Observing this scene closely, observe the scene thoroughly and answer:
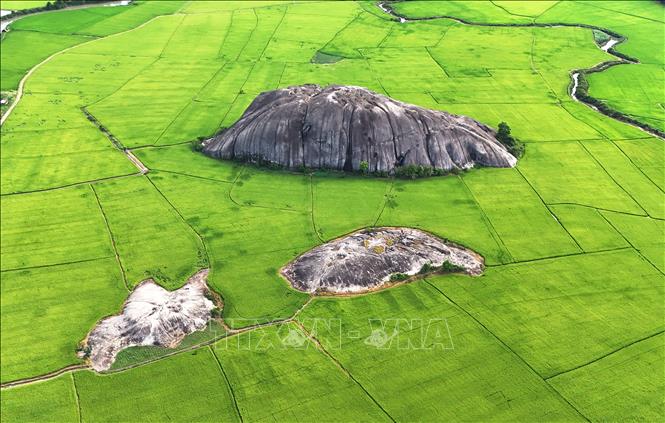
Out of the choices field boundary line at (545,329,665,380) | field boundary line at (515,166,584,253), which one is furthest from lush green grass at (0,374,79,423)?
field boundary line at (515,166,584,253)

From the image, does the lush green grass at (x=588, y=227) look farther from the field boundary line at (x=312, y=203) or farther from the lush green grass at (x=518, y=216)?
the field boundary line at (x=312, y=203)

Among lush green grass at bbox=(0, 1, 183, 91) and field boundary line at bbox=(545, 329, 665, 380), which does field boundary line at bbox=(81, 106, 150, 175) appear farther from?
field boundary line at bbox=(545, 329, 665, 380)

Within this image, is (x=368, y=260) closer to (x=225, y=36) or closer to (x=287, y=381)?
(x=287, y=381)

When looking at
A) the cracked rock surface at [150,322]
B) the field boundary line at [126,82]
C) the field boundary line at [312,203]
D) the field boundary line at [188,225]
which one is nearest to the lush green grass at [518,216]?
the field boundary line at [312,203]

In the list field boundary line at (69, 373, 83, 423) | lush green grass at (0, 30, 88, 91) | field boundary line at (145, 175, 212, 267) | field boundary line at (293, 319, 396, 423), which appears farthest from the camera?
lush green grass at (0, 30, 88, 91)

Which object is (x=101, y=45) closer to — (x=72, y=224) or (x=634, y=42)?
(x=72, y=224)

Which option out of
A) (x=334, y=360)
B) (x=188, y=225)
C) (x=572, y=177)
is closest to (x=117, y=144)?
(x=188, y=225)
